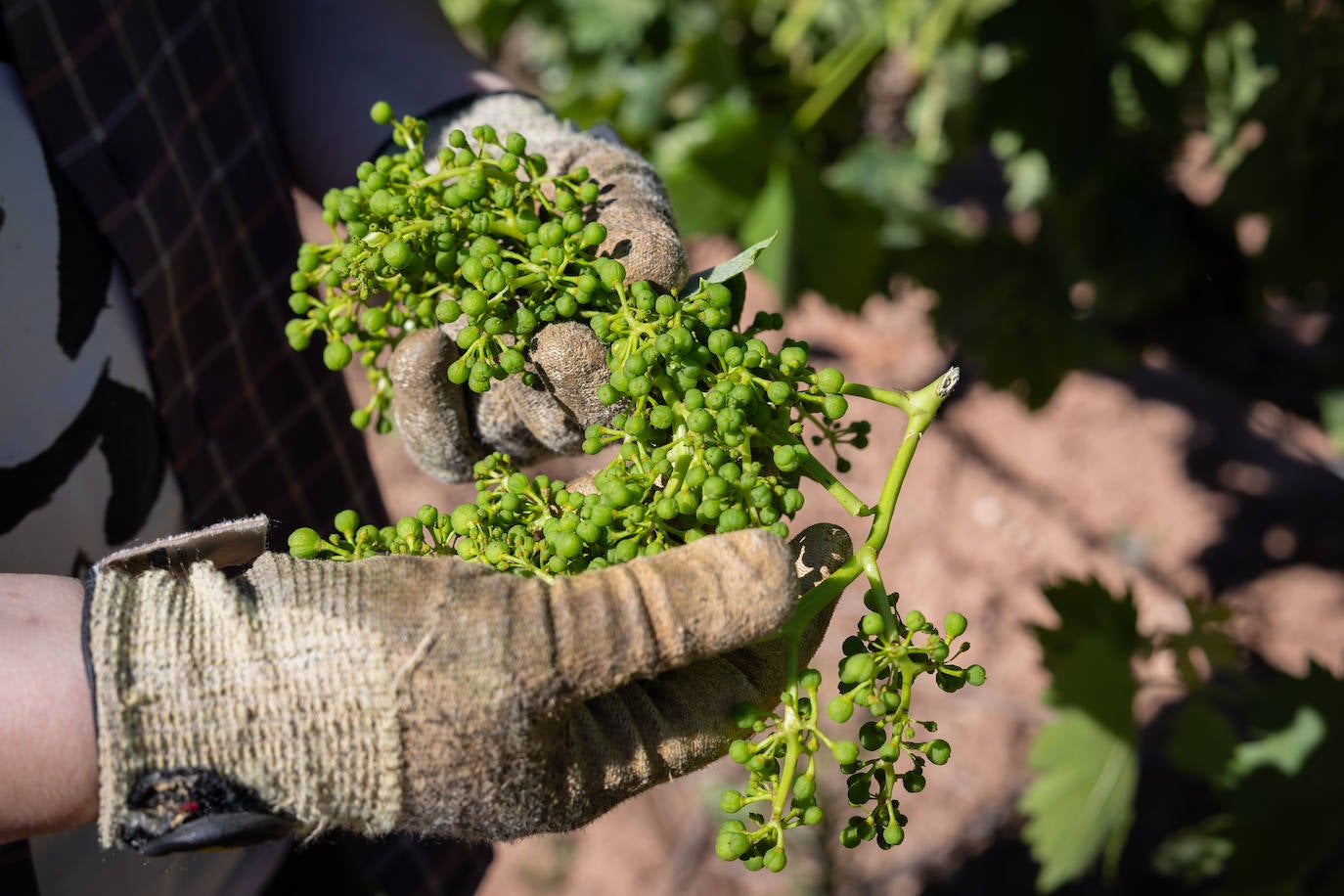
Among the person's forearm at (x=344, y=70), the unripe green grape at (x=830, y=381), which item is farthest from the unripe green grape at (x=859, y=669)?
the person's forearm at (x=344, y=70)

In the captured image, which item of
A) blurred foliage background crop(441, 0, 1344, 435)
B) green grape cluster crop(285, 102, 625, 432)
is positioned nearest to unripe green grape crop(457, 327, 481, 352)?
green grape cluster crop(285, 102, 625, 432)

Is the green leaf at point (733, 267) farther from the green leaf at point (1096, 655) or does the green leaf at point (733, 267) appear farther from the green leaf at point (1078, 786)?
the green leaf at point (1078, 786)

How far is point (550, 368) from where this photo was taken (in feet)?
4.56

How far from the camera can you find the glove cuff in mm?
1062

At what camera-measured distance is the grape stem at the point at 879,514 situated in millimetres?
1195

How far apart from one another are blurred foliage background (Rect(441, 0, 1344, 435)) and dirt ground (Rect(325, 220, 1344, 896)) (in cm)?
43

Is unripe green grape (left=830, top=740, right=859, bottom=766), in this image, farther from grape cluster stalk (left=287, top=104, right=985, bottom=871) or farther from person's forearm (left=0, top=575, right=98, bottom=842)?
person's forearm (left=0, top=575, right=98, bottom=842)

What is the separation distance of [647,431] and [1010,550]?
3323 millimetres

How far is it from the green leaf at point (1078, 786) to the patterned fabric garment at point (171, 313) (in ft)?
4.34

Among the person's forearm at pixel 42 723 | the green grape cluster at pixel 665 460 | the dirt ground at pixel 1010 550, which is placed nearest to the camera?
the person's forearm at pixel 42 723

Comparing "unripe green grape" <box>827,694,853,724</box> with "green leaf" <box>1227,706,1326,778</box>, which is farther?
"green leaf" <box>1227,706,1326,778</box>

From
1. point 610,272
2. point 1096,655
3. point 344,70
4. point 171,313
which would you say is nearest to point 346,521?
point 610,272

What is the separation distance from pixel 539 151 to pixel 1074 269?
204 cm

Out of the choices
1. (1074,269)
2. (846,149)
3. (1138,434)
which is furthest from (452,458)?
(1138,434)
